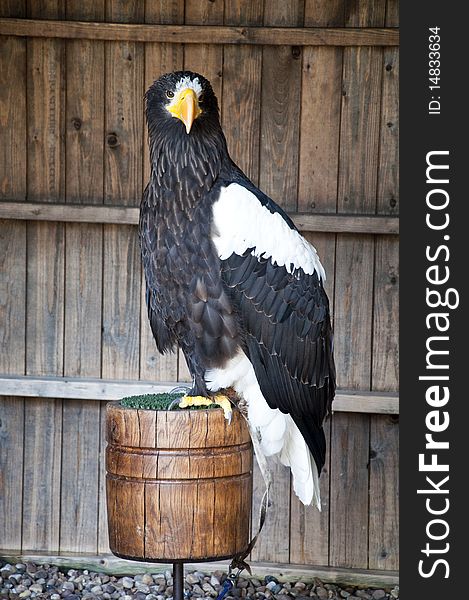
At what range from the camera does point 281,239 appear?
3.19 m

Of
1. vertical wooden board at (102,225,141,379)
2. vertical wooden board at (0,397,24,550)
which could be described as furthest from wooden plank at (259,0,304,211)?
vertical wooden board at (0,397,24,550)

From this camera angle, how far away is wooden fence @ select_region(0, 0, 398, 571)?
13.8 feet

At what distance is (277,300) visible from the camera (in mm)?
3229

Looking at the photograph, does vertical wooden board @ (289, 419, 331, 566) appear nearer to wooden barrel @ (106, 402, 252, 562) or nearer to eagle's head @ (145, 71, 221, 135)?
wooden barrel @ (106, 402, 252, 562)

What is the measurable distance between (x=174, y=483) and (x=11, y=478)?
5.71 ft

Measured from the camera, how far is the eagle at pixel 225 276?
313 centimetres

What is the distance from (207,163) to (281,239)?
326mm

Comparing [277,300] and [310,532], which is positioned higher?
[277,300]

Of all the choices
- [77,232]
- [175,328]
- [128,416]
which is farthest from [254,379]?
[77,232]

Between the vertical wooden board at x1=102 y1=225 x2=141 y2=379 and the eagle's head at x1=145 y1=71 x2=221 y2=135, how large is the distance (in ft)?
3.69

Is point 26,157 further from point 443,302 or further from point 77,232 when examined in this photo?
point 443,302

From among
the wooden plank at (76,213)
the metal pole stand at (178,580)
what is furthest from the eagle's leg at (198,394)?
the wooden plank at (76,213)

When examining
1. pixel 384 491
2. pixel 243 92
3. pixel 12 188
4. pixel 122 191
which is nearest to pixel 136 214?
pixel 122 191

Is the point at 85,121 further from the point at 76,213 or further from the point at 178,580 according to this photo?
the point at 178,580
